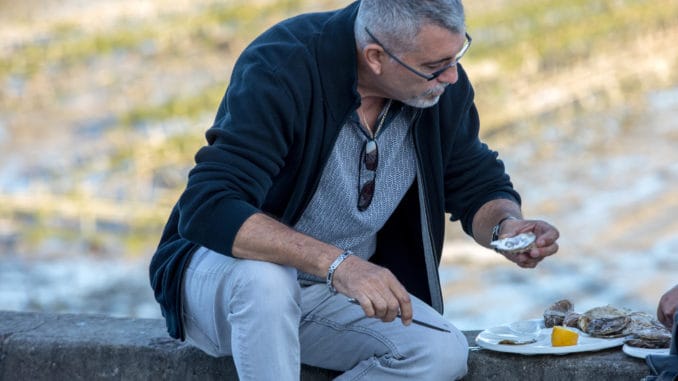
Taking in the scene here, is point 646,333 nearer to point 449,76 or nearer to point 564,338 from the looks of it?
point 564,338

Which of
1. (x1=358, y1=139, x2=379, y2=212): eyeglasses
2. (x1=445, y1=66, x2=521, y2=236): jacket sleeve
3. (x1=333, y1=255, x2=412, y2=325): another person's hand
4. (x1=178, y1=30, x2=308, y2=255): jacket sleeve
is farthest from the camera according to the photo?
(x1=445, y1=66, x2=521, y2=236): jacket sleeve

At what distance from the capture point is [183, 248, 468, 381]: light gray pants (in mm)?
2156

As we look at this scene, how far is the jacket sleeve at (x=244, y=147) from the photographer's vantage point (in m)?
2.22

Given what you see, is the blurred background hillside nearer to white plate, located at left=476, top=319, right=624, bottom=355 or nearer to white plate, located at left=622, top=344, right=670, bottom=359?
white plate, located at left=476, top=319, right=624, bottom=355

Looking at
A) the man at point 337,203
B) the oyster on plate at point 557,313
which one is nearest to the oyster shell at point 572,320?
the oyster on plate at point 557,313

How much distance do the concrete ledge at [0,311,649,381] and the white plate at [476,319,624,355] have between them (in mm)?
18

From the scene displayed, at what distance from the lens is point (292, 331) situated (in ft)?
7.14

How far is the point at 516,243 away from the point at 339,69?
0.48m

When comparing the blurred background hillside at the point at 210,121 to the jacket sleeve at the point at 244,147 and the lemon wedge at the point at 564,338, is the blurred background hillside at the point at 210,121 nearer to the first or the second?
the lemon wedge at the point at 564,338

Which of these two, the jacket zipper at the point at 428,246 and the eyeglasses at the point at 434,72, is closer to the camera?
the eyeglasses at the point at 434,72

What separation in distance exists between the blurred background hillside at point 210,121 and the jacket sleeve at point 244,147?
2.74m

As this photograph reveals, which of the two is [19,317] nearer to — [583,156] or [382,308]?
[382,308]

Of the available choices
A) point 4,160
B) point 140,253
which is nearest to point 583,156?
point 140,253

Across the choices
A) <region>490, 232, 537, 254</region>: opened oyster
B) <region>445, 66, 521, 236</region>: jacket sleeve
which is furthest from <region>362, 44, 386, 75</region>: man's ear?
<region>490, 232, 537, 254</region>: opened oyster
